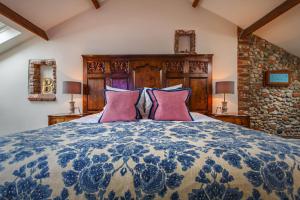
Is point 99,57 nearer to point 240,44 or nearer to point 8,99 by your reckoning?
point 8,99

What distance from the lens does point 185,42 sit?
10.3 ft

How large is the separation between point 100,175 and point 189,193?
36 cm

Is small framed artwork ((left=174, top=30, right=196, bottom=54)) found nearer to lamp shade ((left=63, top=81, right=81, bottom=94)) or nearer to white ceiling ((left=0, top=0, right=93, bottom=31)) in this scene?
white ceiling ((left=0, top=0, right=93, bottom=31))

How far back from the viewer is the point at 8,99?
3170 mm

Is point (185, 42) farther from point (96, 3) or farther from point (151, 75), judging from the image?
point (96, 3)

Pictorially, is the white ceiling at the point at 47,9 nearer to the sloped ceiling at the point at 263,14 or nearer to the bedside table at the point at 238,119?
the sloped ceiling at the point at 263,14

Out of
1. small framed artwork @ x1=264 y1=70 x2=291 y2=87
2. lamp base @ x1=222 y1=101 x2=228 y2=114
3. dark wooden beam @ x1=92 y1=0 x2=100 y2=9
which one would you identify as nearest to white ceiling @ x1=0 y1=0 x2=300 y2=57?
dark wooden beam @ x1=92 y1=0 x2=100 y2=9

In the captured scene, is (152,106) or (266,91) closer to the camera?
(152,106)

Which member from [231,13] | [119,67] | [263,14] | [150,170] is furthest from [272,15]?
[150,170]

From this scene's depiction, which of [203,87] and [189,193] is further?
[203,87]

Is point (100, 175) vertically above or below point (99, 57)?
below

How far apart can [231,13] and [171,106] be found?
2.04 m

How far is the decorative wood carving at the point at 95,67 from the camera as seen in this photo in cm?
307

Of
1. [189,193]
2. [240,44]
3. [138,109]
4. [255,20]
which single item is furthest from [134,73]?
[189,193]
